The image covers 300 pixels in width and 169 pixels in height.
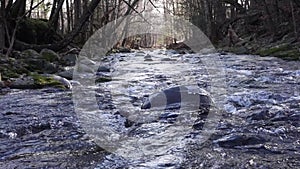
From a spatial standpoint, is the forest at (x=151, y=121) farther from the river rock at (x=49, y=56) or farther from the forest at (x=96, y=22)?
the river rock at (x=49, y=56)

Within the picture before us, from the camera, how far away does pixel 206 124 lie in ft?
13.3

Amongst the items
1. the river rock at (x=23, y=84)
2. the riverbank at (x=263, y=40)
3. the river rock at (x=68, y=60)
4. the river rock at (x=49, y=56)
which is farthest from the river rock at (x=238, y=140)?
the river rock at (x=49, y=56)

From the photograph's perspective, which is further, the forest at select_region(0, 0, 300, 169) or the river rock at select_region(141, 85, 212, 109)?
the river rock at select_region(141, 85, 212, 109)

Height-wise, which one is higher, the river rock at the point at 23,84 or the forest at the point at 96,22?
the forest at the point at 96,22

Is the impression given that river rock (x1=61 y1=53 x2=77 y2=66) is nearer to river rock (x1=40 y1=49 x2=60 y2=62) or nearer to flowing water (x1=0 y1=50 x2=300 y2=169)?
river rock (x1=40 y1=49 x2=60 y2=62)

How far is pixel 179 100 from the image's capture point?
16.6 ft

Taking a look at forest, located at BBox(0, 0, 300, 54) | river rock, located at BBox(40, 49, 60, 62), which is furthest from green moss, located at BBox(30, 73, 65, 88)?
river rock, located at BBox(40, 49, 60, 62)

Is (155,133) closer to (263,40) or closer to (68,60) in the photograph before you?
(68,60)

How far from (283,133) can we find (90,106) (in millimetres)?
2547

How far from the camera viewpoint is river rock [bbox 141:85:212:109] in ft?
16.0

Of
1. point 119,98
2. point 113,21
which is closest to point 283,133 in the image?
point 119,98

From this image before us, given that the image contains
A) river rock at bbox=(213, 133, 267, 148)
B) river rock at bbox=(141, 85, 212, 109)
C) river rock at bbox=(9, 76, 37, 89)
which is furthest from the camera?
river rock at bbox=(9, 76, 37, 89)

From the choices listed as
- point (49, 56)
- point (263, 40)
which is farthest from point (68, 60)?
point (263, 40)

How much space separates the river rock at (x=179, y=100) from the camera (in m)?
4.88
